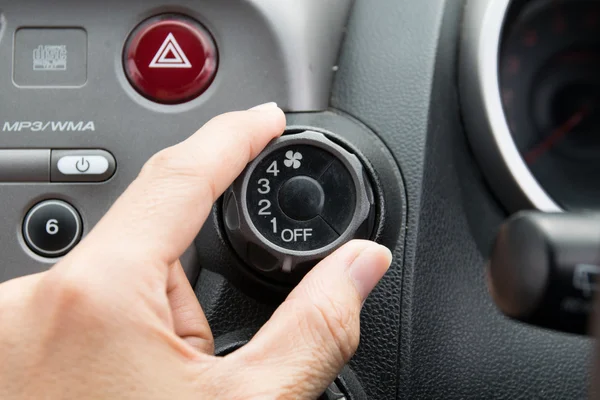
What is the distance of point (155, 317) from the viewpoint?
1.87ft

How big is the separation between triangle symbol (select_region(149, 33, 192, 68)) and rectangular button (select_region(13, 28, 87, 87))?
9 cm

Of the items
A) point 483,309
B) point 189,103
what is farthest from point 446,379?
point 189,103

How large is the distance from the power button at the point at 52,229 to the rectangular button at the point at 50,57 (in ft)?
0.47

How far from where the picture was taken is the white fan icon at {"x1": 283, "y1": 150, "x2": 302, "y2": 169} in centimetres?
70

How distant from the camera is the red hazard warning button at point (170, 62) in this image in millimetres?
797

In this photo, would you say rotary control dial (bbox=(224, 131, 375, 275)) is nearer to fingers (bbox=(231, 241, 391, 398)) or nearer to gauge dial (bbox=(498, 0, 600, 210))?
fingers (bbox=(231, 241, 391, 398))

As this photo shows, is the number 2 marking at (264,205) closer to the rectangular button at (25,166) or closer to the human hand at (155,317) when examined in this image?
the human hand at (155,317)

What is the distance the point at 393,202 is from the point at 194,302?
9.2 inches

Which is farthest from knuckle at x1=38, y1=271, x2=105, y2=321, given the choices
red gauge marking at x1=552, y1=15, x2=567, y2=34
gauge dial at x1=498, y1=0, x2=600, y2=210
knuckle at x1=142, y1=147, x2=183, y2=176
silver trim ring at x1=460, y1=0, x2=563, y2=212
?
red gauge marking at x1=552, y1=15, x2=567, y2=34

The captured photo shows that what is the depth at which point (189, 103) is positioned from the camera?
0.80 meters

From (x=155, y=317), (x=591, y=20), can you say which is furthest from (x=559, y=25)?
(x=155, y=317)

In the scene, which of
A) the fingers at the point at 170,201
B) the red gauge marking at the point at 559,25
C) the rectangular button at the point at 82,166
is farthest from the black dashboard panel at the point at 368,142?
the red gauge marking at the point at 559,25

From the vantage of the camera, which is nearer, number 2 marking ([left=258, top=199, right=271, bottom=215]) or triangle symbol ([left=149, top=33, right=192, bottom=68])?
number 2 marking ([left=258, top=199, right=271, bottom=215])

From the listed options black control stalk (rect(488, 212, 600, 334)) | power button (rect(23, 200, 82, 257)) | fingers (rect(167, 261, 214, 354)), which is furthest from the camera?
power button (rect(23, 200, 82, 257))
